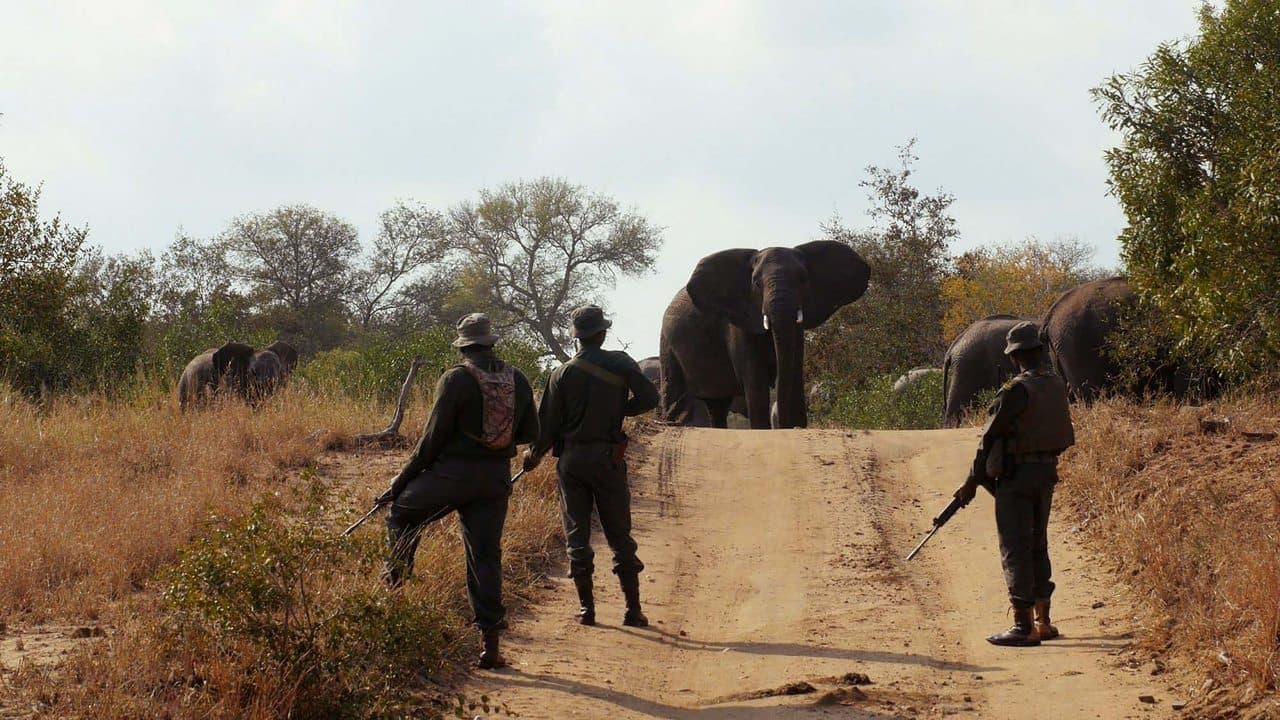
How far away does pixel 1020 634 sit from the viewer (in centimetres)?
876

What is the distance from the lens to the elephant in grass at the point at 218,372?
61.2 feet

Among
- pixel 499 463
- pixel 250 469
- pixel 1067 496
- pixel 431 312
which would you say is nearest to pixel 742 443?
pixel 1067 496

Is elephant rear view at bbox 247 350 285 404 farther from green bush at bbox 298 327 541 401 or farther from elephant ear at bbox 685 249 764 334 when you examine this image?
elephant ear at bbox 685 249 764 334

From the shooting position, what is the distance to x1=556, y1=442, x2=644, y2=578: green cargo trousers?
920cm

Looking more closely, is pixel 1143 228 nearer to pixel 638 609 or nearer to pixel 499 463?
pixel 638 609

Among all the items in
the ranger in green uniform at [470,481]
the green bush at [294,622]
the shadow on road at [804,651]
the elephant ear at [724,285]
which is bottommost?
the shadow on road at [804,651]

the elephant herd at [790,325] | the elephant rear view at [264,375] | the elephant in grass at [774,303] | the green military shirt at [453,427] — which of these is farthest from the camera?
the elephant in grass at [774,303]

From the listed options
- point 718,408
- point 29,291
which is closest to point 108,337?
point 29,291

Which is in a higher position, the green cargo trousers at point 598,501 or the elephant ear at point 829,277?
the elephant ear at point 829,277

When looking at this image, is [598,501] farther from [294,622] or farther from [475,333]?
[294,622]

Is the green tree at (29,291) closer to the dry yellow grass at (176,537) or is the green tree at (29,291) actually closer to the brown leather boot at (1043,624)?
the dry yellow grass at (176,537)

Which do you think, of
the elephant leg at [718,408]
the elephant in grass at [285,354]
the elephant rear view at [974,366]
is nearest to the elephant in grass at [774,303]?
the elephant leg at [718,408]

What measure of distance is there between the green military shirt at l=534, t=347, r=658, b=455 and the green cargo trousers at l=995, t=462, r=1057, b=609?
234 cm

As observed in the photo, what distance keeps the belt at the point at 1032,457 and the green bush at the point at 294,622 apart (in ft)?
13.0
